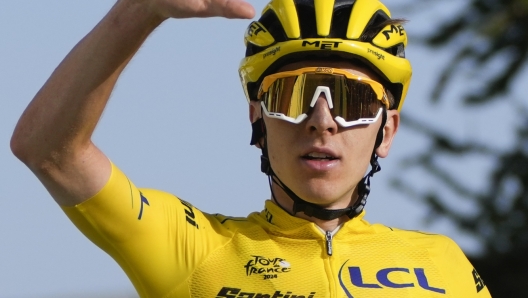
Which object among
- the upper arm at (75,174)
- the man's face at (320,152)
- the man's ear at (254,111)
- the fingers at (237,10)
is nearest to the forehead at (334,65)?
Result: the man's face at (320,152)

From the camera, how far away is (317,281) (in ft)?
20.1

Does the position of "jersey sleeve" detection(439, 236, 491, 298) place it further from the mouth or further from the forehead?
the forehead

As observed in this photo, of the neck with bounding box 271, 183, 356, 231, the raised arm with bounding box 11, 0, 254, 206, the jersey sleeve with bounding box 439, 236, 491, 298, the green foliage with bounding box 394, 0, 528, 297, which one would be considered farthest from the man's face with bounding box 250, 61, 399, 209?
the green foliage with bounding box 394, 0, 528, 297

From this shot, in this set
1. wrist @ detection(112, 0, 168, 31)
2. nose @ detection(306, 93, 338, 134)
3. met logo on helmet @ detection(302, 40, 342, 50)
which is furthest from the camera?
met logo on helmet @ detection(302, 40, 342, 50)

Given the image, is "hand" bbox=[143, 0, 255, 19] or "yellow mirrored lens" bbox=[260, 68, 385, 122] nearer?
"hand" bbox=[143, 0, 255, 19]

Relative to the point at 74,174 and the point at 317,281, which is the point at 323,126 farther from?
the point at 74,174

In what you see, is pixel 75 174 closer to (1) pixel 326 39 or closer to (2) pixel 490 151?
(1) pixel 326 39

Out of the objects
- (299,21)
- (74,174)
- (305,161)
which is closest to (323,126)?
(305,161)

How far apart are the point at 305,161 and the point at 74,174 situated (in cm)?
111

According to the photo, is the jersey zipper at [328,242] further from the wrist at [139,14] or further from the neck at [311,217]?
the wrist at [139,14]

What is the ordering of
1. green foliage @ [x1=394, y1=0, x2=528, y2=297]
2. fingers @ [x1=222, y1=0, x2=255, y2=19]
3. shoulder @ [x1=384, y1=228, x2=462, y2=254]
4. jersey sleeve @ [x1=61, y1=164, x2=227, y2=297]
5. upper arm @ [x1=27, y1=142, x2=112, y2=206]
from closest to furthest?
fingers @ [x1=222, y1=0, x2=255, y2=19]
upper arm @ [x1=27, y1=142, x2=112, y2=206]
jersey sleeve @ [x1=61, y1=164, x2=227, y2=297]
shoulder @ [x1=384, y1=228, x2=462, y2=254]
green foliage @ [x1=394, y1=0, x2=528, y2=297]

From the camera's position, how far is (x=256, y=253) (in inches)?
245

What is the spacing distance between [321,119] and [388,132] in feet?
2.06

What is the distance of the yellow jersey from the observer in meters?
5.88
